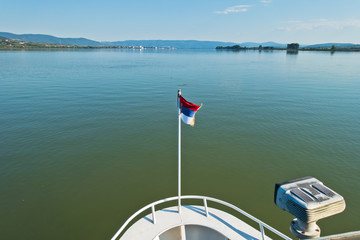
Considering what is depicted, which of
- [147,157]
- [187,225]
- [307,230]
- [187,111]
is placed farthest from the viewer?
[147,157]

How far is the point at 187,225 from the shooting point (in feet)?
27.1

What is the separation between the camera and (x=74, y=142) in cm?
1795

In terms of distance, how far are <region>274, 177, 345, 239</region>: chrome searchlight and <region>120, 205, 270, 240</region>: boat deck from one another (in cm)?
302

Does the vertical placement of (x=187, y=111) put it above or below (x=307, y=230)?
above

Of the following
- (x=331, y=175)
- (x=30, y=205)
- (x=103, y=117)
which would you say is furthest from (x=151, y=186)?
(x=103, y=117)

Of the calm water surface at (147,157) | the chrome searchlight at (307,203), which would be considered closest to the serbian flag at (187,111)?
the chrome searchlight at (307,203)

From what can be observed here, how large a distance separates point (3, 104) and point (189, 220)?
32850mm

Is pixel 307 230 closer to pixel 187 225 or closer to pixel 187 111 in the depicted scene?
pixel 187 225

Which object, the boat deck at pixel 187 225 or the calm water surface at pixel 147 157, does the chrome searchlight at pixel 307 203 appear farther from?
the calm water surface at pixel 147 157

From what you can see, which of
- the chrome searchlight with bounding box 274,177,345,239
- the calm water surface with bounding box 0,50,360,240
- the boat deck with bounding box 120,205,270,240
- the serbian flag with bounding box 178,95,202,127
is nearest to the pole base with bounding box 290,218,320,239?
the chrome searchlight with bounding box 274,177,345,239

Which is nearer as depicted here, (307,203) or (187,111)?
(307,203)

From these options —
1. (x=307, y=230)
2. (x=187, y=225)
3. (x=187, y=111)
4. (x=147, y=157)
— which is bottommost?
(x=147, y=157)

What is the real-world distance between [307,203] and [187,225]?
5145mm

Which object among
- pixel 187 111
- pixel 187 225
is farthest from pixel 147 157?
pixel 187 111
